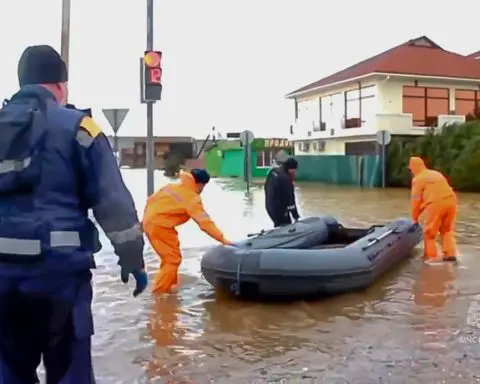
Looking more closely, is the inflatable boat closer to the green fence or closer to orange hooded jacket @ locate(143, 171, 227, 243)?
orange hooded jacket @ locate(143, 171, 227, 243)

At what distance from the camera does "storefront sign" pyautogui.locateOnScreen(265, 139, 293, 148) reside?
46.9 meters

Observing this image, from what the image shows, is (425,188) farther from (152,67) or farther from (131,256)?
(131,256)

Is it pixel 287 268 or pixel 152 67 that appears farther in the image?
pixel 152 67

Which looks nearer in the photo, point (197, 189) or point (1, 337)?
point (1, 337)

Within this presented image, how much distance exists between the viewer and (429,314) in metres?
6.64

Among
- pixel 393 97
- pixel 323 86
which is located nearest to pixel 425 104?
pixel 393 97

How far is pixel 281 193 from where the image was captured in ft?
31.9

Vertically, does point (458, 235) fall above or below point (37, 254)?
below

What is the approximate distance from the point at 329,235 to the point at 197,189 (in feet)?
10.4

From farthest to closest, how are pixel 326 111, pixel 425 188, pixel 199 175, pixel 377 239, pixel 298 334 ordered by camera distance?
pixel 326 111 < pixel 425 188 < pixel 377 239 < pixel 199 175 < pixel 298 334

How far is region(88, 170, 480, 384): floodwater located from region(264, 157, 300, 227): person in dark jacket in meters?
1.46

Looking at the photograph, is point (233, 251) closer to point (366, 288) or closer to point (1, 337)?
point (366, 288)

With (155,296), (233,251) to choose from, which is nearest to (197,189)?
(233,251)

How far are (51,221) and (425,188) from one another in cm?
788
